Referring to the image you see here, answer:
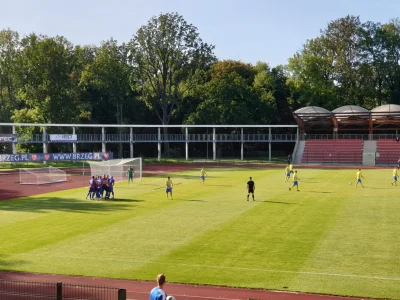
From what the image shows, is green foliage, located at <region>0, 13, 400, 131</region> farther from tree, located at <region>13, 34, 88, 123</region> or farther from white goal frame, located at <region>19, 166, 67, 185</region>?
→ white goal frame, located at <region>19, 166, 67, 185</region>

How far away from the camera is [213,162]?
7819cm

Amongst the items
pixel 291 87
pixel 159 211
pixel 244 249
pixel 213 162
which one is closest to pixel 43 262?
pixel 244 249

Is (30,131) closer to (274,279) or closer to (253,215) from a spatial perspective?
(253,215)

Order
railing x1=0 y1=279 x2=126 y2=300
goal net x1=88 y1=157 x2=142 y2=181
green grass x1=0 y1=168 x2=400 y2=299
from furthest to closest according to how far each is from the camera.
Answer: goal net x1=88 y1=157 x2=142 y2=181, green grass x1=0 y1=168 x2=400 y2=299, railing x1=0 y1=279 x2=126 y2=300

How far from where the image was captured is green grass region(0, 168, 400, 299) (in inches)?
617

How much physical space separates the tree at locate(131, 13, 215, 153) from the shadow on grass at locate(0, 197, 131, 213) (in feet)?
172

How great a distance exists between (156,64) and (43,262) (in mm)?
71996

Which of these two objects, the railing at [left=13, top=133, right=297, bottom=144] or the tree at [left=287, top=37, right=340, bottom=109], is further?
the tree at [left=287, top=37, right=340, bottom=109]

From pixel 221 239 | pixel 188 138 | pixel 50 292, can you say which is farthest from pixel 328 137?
pixel 50 292

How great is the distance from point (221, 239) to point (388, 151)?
60787 mm

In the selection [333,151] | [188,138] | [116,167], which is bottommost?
[116,167]

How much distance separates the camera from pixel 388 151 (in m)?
74.9

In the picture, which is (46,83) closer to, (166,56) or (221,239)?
(166,56)

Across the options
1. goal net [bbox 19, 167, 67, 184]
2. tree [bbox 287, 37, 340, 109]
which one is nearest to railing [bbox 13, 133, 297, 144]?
tree [bbox 287, 37, 340, 109]
